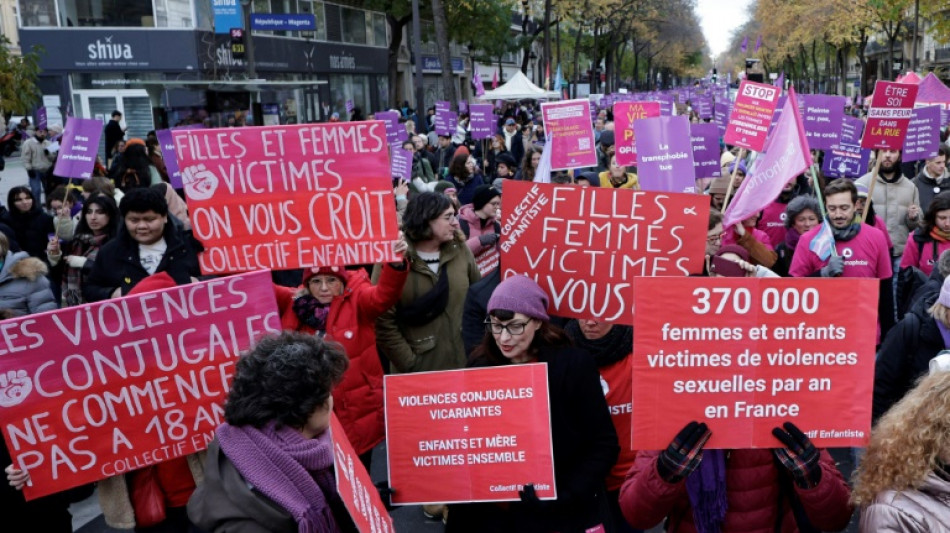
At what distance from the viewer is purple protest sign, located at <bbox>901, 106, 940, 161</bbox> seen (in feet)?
33.0

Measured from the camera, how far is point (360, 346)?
4484 mm

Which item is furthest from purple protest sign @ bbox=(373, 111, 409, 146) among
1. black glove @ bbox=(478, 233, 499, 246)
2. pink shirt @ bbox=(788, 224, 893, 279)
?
pink shirt @ bbox=(788, 224, 893, 279)

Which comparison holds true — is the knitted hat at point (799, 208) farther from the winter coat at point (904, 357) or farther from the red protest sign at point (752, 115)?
the winter coat at point (904, 357)

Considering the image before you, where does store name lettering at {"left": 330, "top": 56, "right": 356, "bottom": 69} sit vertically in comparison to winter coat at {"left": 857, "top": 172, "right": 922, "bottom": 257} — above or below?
above

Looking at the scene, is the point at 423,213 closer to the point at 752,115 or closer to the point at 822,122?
the point at 752,115

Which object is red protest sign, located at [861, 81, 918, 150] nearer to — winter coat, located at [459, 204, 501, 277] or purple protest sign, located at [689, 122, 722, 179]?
purple protest sign, located at [689, 122, 722, 179]

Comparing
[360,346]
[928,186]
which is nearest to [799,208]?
[928,186]

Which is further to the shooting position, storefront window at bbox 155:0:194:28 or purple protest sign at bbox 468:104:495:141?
storefront window at bbox 155:0:194:28

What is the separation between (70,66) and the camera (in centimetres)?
2842

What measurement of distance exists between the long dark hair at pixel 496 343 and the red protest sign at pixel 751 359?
1.95ft

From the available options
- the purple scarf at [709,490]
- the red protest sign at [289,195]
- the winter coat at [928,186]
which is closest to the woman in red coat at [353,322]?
the red protest sign at [289,195]

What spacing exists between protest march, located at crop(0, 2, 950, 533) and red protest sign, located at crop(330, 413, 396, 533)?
0.6 inches

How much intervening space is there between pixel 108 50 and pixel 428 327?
26.7m

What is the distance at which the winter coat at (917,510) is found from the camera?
8.21 ft
